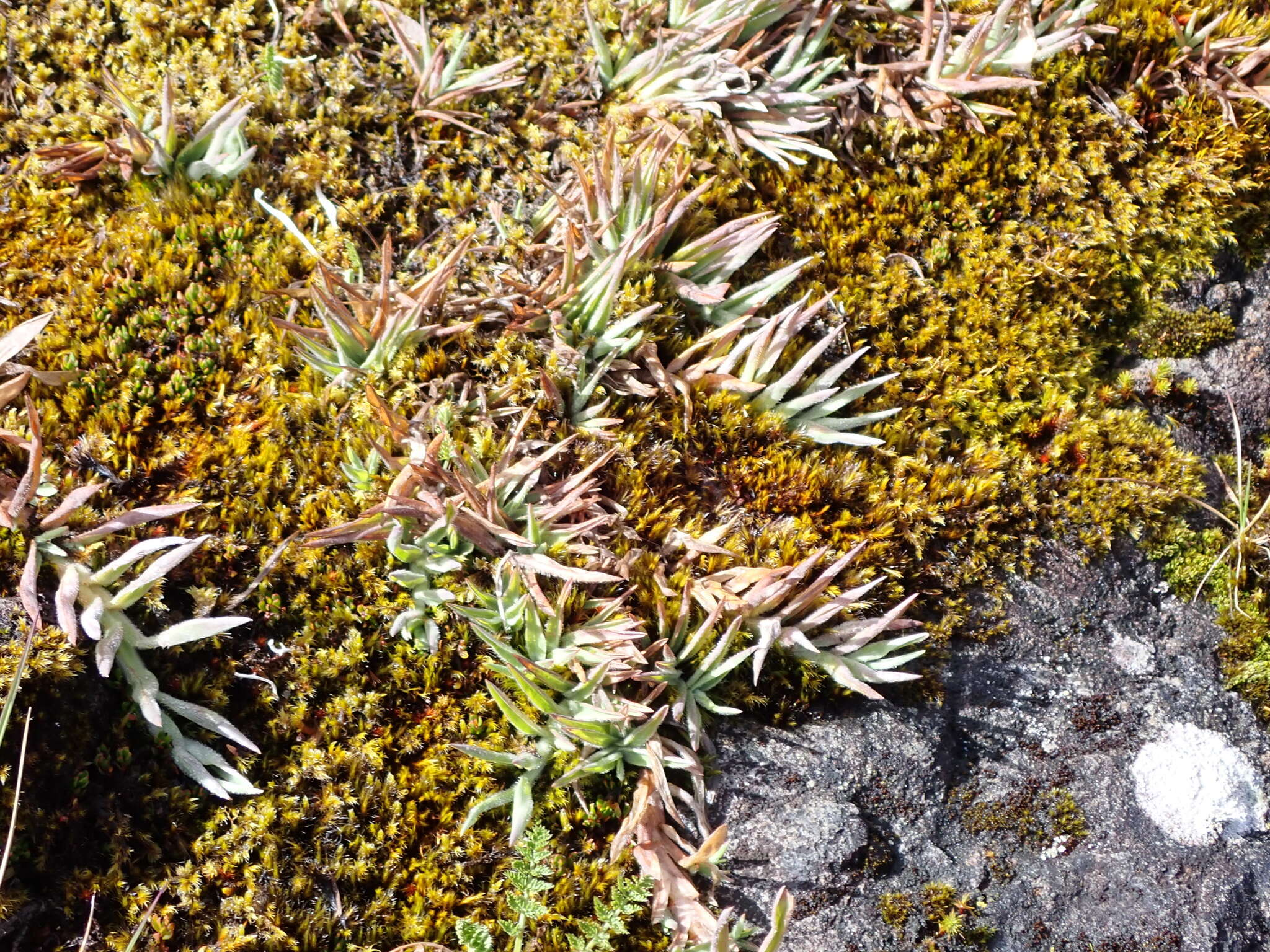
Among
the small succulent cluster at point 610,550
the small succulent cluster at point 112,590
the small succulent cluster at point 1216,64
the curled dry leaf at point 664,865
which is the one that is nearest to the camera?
the small succulent cluster at point 112,590

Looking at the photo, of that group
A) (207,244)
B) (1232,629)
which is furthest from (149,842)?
(1232,629)

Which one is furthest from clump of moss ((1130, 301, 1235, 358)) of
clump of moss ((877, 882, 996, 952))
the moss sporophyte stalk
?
clump of moss ((877, 882, 996, 952))

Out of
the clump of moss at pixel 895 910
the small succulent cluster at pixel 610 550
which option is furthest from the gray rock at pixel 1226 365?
the clump of moss at pixel 895 910

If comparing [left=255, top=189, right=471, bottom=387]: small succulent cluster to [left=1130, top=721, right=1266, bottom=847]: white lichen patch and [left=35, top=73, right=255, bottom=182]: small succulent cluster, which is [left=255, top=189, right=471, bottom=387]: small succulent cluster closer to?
[left=35, top=73, right=255, bottom=182]: small succulent cluster

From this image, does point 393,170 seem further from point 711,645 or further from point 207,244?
point 711,645

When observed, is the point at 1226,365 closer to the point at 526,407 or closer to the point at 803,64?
the point at 803,64

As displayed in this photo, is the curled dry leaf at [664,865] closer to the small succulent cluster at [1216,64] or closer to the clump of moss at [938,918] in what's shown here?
the clump of moss at [938,918]
